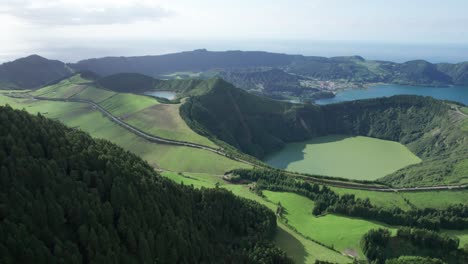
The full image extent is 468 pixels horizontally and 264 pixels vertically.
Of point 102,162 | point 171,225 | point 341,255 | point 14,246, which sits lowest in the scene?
point 341,255

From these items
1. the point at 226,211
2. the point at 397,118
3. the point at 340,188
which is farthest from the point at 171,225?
the point at 397,118

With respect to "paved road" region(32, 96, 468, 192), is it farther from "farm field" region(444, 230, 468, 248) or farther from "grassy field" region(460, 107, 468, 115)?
"grassy field" region(460, 107, 468, 115)

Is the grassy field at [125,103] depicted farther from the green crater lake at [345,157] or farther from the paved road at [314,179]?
the green crater lake at [345,157]

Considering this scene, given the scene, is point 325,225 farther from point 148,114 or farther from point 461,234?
point 148,114

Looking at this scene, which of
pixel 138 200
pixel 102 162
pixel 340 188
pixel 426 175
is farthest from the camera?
pixel 426 175

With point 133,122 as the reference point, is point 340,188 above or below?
below

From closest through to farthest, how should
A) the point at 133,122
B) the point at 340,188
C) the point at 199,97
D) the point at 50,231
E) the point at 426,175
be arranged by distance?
the point at 50,231 → the point at 340,188 → the point at 426,175 → the point at 133,122 → the point at 199,97

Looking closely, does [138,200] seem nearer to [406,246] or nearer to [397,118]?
[406,246]
